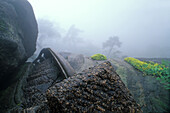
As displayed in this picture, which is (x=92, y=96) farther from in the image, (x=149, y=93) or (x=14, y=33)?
(x=149, y=93)

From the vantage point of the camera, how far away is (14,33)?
94.0 inches

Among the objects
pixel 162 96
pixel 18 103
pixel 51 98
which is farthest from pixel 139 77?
pixel 18 103

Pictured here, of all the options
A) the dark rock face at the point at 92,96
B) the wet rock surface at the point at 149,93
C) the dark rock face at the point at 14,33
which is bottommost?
the wet rock surface at the point at 149,93

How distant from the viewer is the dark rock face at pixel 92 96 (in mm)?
825

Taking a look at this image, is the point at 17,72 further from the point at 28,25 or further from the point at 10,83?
the point at 28,25

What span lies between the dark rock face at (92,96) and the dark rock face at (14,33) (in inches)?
78.7

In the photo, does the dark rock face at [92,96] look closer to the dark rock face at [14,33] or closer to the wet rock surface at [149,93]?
the dark rock face at [14,33]

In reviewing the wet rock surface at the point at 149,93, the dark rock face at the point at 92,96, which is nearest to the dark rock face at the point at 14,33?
the dark rock face at the point at 92,96

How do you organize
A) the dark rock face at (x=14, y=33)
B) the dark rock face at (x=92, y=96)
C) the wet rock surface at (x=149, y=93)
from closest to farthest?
1. the dark rock face at (x=92, y=96)
2. the dark rock face at (x=14, y=33)
3. the wet rock surface at (x=149, y=93)

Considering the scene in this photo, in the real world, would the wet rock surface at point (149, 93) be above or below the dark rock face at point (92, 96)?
below

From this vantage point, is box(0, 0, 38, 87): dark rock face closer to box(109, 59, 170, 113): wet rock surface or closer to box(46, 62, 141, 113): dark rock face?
box(46, 62, 141, 113): dark rock face

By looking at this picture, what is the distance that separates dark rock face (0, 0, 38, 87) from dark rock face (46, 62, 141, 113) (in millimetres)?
2000

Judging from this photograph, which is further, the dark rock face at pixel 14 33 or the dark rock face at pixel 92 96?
the dark rock face at pixel 14 33

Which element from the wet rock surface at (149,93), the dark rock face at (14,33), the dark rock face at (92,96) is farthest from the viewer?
the wet rock surface at (149,93)
